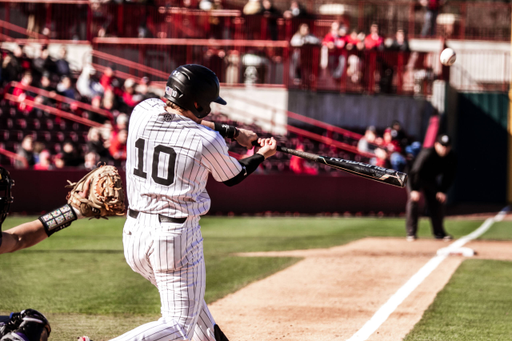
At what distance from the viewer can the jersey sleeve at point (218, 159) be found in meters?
3.99

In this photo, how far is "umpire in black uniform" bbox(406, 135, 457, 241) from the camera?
1190 cm

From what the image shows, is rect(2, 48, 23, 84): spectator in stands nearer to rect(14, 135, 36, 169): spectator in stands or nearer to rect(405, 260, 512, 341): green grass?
rect(14, 135, 36, 169): spectator in stands

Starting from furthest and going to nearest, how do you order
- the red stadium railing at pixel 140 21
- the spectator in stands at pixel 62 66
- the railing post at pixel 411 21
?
the railing post at pixel 411 21, the red stadium railing at pixel 140 21, the spectator in stands at pixel 62 66

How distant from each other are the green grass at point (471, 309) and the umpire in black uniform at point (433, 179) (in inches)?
109

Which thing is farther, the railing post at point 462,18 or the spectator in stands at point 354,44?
the railing post at point 462,18

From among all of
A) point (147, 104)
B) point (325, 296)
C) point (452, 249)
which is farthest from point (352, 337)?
point (452, 249)

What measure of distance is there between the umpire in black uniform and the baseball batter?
27.4 ft

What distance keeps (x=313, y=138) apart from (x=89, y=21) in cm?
878

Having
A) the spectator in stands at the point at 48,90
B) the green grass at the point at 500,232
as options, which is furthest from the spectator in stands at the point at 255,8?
the green grass at the point at 500,232

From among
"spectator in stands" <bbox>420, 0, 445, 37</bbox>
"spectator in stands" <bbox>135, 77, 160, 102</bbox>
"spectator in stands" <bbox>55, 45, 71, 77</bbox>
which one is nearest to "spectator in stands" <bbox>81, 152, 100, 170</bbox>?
"spectator in stands" <bbox>135, 77, 160, 102</bbox>

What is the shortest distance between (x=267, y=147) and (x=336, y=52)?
662 inches

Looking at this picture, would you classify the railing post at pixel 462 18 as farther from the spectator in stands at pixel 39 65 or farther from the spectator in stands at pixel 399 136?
the spectator in stands at pixel 39 65

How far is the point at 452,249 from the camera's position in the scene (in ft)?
35.2

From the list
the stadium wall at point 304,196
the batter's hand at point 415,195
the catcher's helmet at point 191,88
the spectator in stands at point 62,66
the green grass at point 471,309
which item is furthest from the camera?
the spectator in stands at point 62,66
